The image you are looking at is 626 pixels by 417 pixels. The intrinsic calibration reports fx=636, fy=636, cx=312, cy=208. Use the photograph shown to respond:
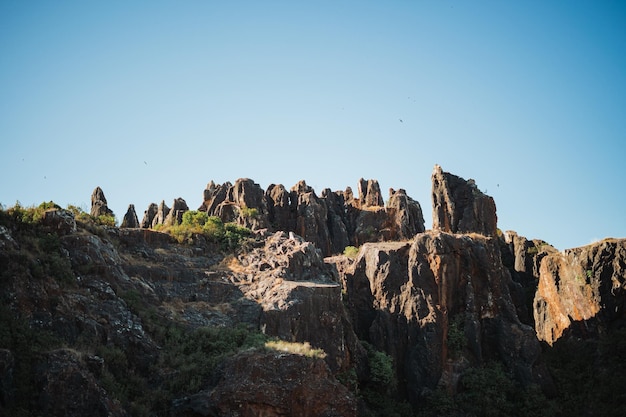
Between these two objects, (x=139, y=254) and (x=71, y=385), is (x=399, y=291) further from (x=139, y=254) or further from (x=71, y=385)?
(x=71, y=385)

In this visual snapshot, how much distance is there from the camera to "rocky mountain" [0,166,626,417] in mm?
27250

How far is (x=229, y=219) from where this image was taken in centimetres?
6156

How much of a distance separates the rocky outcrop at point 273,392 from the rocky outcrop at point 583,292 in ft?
97.9

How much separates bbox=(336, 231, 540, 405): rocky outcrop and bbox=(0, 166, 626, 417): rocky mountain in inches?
4.0

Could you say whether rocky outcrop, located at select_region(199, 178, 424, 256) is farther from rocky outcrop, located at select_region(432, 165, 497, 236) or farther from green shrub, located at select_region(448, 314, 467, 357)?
green shrub, located at select_region(448, 314, 467, 357)

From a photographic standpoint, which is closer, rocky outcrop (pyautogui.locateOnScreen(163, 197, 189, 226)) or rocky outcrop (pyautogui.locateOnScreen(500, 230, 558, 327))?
rocky outcrop (pyautogui.locateOnScreen(500, 230, 558, 327))

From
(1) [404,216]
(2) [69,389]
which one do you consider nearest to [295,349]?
(2) [69,389]

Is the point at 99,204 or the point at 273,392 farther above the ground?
the point at 99,204

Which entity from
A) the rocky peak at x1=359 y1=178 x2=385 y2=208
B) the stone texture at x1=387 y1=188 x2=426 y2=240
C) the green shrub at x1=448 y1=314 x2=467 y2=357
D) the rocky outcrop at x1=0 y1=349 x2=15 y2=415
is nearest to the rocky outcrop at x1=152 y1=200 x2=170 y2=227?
the rocky peak at x1=359 y1=178 x2=385 y2=208

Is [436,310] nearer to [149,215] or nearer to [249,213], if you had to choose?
[249,213]

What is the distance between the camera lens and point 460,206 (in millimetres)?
65062

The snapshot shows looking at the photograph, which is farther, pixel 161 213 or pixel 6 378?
pixel 161 213

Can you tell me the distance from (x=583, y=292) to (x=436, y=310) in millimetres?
17223

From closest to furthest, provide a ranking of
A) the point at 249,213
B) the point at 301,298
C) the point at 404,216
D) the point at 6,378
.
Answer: the point at 6,378 → the point at 301,298 → the point at 249,213 → the point at 404,216
